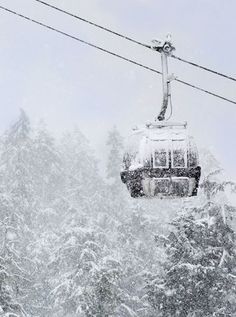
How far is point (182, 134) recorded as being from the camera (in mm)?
6707

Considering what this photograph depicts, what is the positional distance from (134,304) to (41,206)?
16.3 m

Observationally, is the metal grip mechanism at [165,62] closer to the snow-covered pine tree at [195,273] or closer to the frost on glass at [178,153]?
the frost on glass at [178,153]

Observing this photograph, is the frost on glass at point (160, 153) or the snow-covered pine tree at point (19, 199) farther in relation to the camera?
the snow-covered pine tree at point (19, 199)

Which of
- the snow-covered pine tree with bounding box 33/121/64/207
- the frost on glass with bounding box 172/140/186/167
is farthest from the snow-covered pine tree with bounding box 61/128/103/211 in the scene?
the frost on glass with bounding box 172/140/186/167

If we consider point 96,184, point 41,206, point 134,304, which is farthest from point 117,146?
point 134,304

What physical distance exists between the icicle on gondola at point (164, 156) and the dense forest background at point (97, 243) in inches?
534

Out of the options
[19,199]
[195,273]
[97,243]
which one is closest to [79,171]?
[19,199]

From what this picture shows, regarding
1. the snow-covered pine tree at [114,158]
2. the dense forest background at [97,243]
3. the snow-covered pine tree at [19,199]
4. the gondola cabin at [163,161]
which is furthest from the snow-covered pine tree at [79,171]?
the gondola cabin at [163,161]

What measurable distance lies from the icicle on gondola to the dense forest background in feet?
44.5

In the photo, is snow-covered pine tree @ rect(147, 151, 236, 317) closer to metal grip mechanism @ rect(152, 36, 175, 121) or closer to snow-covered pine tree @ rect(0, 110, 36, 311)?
snow-covered pine tree @ rect(0, 110, 36, 311)

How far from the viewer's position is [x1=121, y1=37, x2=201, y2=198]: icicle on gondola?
6.68 meters

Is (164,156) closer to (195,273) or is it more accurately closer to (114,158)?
(195,273)

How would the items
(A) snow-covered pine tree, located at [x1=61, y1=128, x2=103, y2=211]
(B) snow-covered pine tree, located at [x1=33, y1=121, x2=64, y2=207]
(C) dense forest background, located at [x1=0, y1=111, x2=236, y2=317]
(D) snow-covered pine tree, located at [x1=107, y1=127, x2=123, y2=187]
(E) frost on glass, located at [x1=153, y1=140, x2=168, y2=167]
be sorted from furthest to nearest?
(D) snow-covered pine tree, located at [x1=107, y1=127, x2=123, y2=187] < (B) snow-covered pine tree, located at [x1=33, y1=121, x2=64, y2=207] < (A) snow-covered pine tree, located at [x1=61, y1=128, x2=103, y2=211] < (C) dense forest background, located at [x1=0, y1=111, x2=236, y2=317] < (E) frost on glass, located at [x1=153, y1=140, x2=168, y2=167]

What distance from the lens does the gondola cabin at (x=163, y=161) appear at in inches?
263
